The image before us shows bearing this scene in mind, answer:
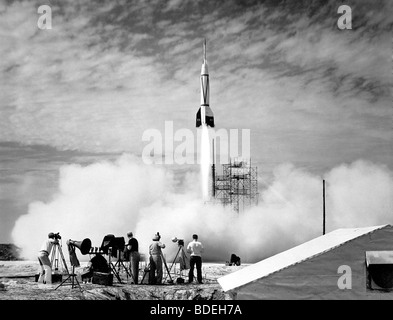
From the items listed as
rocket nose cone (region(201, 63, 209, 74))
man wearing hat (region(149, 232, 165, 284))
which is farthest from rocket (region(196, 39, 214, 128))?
man wearing hat (region(149, 232, 165, 284))

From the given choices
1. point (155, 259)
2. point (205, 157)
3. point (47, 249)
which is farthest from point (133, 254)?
point (205, 157)

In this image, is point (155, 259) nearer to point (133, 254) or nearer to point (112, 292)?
point (133, 254)

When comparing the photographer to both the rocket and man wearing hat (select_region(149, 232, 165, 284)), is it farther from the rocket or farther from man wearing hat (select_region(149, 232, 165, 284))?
the rocket

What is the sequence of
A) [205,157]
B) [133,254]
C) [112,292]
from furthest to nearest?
[205,157] < [133,254] < [112,292]

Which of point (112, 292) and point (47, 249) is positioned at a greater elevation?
point (47, 249)

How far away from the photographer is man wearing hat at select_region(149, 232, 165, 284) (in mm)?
18062

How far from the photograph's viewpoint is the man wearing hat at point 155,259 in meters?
18.1

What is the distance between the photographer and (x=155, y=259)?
18125 millimetres

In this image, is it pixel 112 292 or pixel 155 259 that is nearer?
pixel 112 292

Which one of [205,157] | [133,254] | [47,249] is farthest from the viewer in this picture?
[205,157]

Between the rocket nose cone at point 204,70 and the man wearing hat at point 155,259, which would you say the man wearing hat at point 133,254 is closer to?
the man wearing hat at point 155,259
